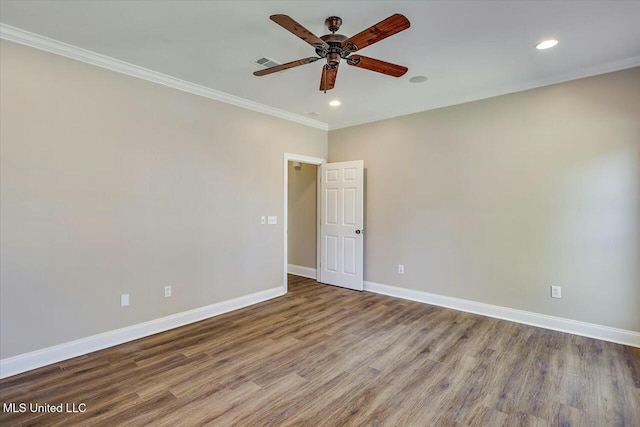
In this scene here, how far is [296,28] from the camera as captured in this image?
201cm

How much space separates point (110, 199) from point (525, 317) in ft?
15.9

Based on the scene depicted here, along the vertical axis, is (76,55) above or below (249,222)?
above

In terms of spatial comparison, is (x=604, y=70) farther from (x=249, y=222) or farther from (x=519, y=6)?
(x=249, y=222)

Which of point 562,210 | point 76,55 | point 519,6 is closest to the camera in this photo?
point 519,6

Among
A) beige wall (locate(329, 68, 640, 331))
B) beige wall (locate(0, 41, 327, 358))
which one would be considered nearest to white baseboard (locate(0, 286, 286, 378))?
beige wall (locate(0, 41, 327, 358))

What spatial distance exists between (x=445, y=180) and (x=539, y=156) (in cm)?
110

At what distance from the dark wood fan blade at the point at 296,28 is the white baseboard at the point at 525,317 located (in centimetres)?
363

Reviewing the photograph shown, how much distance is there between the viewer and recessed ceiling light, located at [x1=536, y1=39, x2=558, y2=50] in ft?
8.93

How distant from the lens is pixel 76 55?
2875mm

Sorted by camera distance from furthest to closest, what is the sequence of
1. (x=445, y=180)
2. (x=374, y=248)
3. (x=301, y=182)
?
(x=301, y=182), (x=374, y=248), (x=445, y=180)

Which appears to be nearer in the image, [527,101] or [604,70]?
[604,70]

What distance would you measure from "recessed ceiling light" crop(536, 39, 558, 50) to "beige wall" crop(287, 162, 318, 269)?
3.80 meters

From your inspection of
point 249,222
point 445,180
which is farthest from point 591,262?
point 249,222

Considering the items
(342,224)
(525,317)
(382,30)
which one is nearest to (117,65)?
(382,30)
